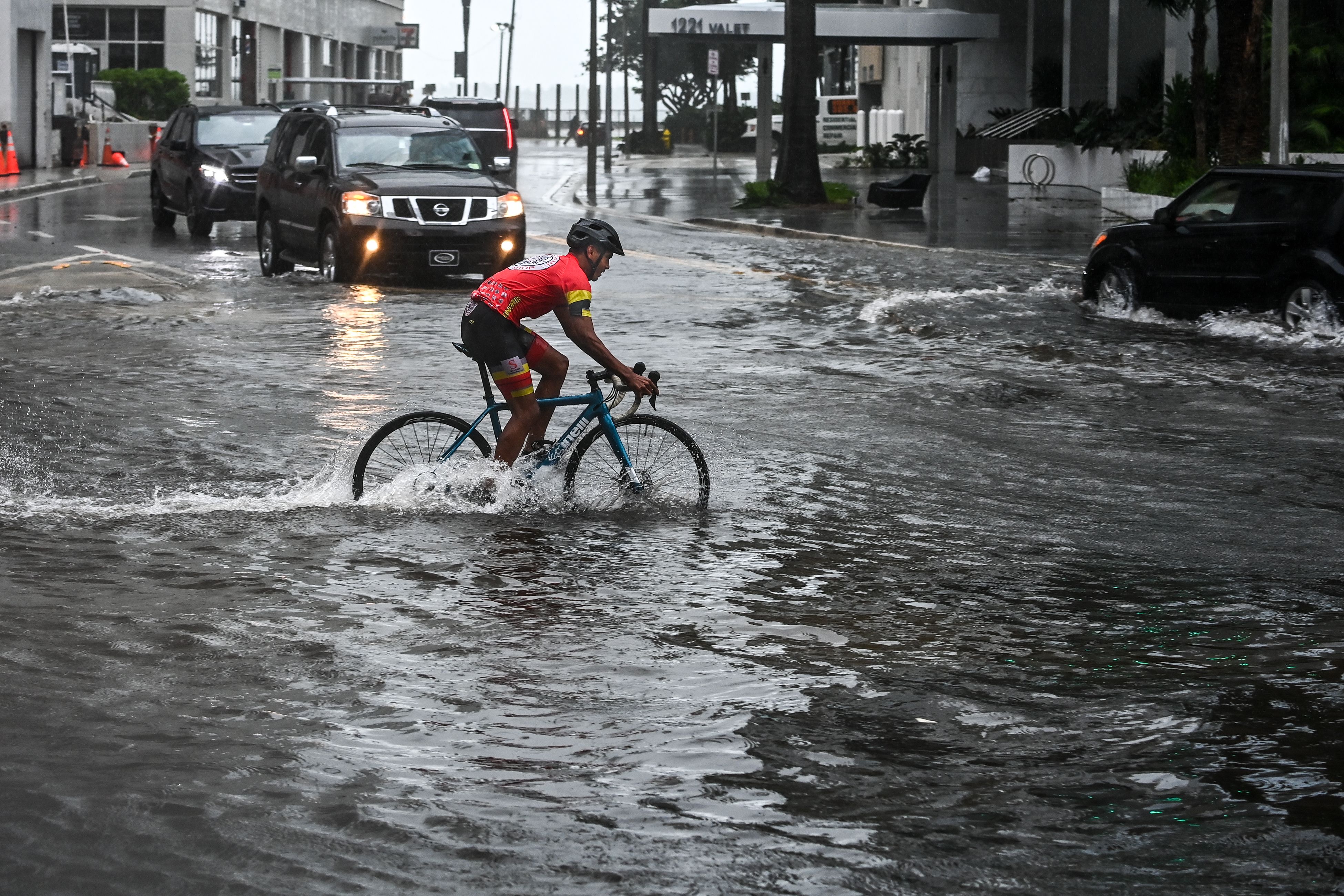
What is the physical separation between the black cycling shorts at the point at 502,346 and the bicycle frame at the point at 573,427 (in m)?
0.09

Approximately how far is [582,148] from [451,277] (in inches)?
2255

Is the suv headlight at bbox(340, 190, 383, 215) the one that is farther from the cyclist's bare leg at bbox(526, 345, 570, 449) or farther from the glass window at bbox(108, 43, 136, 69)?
the glass window at bbox(108, 43, 136, 69)

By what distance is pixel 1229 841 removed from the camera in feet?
16.0

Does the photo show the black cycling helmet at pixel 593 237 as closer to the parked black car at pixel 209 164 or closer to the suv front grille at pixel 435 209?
the suv front grille at pixel 435 209

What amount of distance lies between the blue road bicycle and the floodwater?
169mm

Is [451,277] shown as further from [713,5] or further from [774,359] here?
[713,5]

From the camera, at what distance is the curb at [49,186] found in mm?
36656

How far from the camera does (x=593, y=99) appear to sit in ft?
149

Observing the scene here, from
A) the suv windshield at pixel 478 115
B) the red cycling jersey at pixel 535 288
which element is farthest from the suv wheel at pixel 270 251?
the suv windshield at pixel 478 115

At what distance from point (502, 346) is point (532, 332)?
168mm

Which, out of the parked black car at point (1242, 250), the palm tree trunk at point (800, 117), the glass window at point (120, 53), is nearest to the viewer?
the parked black car at point (1242, 250)

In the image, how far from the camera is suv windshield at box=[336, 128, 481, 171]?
21969 mm

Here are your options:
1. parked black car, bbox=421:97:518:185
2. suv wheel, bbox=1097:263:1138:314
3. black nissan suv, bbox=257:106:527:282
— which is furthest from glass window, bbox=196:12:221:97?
suv wheel, bbox=1097:263:1138:314

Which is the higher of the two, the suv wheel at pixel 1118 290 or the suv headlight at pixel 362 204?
the suv headlight at pixel 362 204
